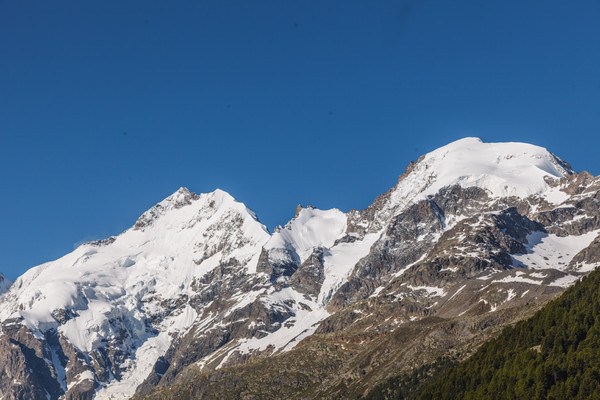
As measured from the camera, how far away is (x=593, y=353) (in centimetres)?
19475

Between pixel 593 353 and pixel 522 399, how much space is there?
718 inches

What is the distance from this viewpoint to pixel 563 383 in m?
189

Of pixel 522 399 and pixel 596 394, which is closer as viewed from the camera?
pixel 596 394

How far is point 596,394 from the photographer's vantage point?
17838cm

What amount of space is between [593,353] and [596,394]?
17859 millimetres

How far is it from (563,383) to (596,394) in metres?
11.1

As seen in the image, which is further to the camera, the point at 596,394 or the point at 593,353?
the point at 593,353

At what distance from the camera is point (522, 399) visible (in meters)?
196

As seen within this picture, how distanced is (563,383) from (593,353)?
11.4 m
